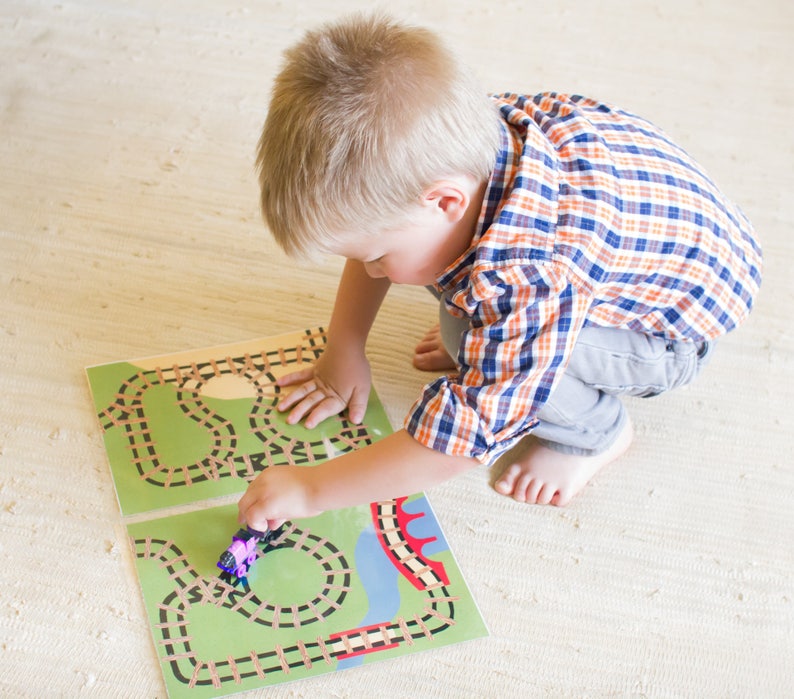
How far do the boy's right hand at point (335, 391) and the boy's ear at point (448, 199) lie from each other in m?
0.34

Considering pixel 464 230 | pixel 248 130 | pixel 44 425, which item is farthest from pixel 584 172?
pixel 248 130

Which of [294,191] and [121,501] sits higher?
[294,191]

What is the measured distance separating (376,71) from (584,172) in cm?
24

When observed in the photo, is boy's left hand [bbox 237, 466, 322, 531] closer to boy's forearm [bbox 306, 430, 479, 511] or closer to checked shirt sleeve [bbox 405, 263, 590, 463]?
Result: boy's forearm [bbox 306, 430, 479, 511]

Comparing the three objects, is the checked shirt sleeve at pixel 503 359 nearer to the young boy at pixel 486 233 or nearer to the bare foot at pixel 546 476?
the young boy at pixel 486 233

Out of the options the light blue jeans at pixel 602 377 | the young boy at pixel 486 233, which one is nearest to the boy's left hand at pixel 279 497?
the young boy at pixel 486 233

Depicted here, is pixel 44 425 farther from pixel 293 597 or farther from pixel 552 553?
pixel 552 553

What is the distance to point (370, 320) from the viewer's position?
116 centimetres

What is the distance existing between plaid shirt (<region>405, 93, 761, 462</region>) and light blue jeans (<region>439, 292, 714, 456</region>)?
0.08ft

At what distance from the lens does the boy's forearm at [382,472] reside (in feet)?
2.97

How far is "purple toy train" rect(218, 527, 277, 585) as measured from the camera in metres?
0.98

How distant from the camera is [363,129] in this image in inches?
31.5

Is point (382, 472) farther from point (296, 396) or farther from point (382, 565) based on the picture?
point (296, 396)

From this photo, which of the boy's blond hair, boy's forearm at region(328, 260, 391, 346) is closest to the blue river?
boy's forearm at region(328, 260, 391, 346)
